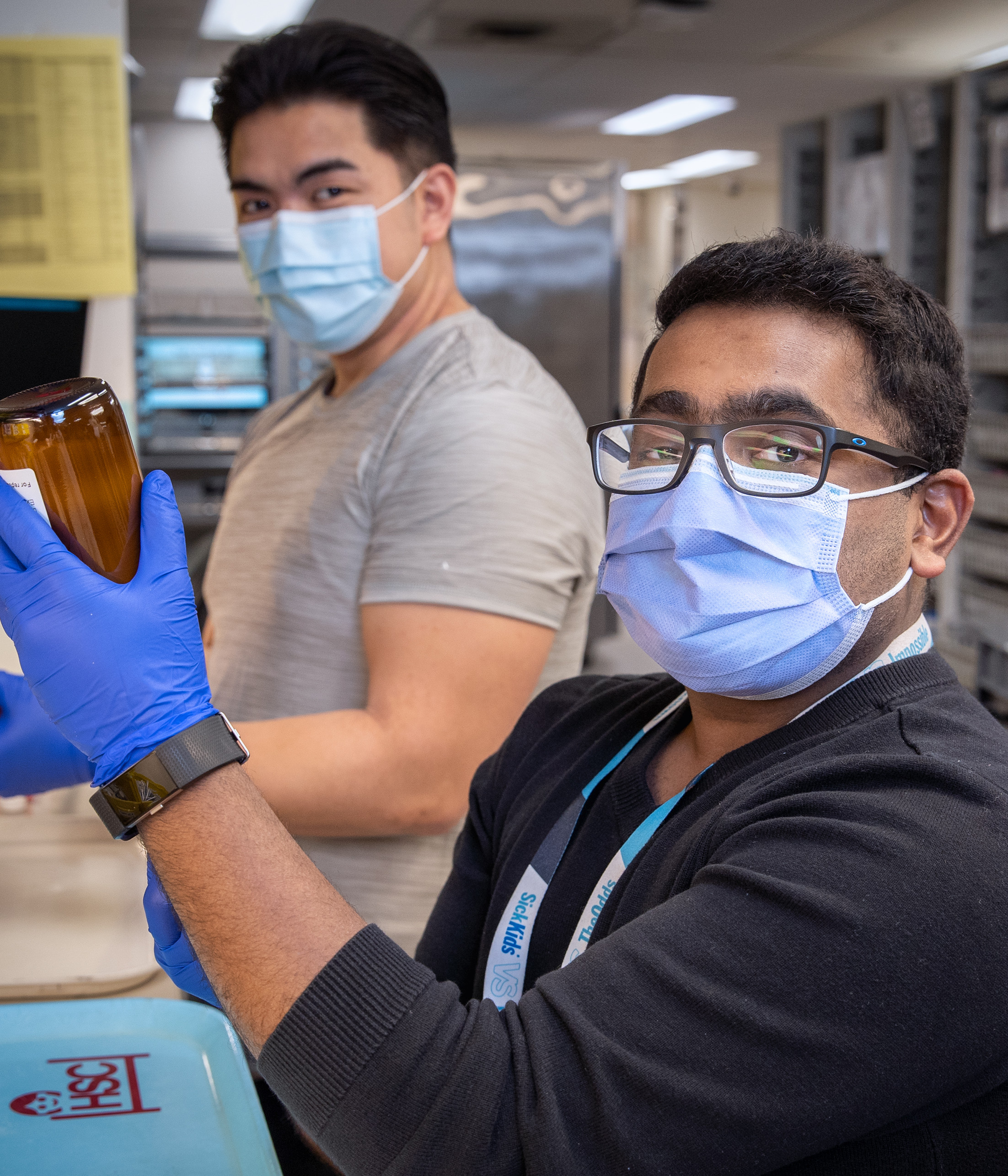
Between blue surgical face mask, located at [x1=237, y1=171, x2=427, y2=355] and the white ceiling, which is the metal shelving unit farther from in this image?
blue surgical face mask, located at [x1=237, y1=171, x2=427, y2=355]

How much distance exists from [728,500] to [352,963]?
0.45 meters

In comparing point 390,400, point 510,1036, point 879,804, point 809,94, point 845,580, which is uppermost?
point 809,94

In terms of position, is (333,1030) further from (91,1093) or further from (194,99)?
(194,99)

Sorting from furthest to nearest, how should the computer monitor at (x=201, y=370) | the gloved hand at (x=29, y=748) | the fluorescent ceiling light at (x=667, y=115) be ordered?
the fluorescent ceiling light at (x=667, y=115)
the computer monitor at (x=201, y=370)
the gloved hand at (x=29, y=748)

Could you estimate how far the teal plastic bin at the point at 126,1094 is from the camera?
2.77ft

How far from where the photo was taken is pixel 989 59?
564 centimetres

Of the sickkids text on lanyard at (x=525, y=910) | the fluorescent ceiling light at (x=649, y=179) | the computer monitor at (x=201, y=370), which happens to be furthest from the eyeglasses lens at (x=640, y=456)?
the fluorescent ceiling light at (x=649, y=179)

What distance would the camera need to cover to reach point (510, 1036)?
72cm

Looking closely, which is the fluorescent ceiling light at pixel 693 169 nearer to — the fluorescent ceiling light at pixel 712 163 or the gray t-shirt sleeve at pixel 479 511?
the fluorescent ceiling light at pixel 712 163

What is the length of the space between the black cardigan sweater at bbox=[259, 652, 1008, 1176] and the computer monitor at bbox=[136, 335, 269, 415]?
358 centimetres

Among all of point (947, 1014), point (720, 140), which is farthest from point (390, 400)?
point (720, 140)

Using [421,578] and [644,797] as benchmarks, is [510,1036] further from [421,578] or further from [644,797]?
[421,578]

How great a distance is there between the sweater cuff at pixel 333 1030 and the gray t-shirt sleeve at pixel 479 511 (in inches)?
23.8

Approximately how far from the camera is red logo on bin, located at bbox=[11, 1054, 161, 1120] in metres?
0.89
